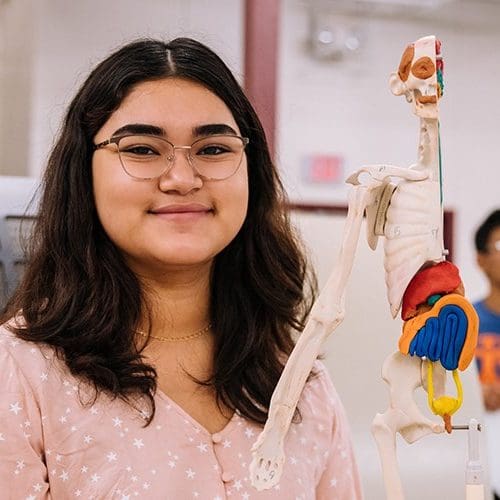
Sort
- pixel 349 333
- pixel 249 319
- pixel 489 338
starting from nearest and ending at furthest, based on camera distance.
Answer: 1. pixel 249 319
2. pixel 349 333
3. pixel 489 338

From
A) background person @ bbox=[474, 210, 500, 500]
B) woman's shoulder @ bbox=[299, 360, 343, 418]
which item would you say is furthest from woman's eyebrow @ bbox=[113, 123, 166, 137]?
background person @ bbox=[474, 210, 500, 500]

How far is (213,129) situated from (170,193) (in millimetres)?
103

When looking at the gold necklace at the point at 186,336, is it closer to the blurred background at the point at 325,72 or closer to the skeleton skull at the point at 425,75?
the skeleton skull at the point at 425,75

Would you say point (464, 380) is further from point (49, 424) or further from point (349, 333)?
point (49, 424)

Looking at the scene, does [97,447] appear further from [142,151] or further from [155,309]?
[142,151]

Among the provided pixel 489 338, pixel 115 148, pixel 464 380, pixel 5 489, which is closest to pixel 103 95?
pixel 115 148

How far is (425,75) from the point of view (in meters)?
0.91

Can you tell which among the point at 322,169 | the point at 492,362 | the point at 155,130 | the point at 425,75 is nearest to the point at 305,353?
the point at 425,75

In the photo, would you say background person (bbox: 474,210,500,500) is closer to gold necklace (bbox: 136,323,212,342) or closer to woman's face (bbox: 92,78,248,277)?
gold necklace (bbox: 136,323,212,342)

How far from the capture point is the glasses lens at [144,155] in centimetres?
113

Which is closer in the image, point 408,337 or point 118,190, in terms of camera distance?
point 408,337

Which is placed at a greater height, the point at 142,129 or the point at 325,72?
the point at 325,72

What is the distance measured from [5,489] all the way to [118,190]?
353 millimetres

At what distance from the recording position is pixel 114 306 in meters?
1.19
